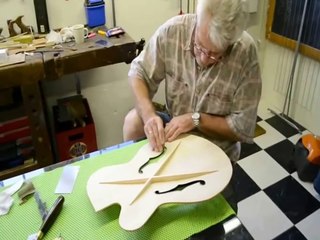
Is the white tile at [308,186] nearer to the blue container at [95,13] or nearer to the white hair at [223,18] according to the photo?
the white hair at [223,18]

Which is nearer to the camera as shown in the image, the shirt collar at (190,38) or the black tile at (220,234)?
the black tile at (220,234)

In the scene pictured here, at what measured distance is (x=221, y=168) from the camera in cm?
84

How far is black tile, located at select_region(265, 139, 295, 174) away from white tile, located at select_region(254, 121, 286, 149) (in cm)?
3

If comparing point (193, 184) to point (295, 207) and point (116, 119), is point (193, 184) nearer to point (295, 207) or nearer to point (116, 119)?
point (295, 207)

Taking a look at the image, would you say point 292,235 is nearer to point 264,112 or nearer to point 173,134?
point 173,134

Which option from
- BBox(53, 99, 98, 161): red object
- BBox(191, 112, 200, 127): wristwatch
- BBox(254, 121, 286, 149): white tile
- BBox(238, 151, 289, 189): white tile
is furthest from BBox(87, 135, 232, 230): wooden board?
BBox(254, 121, 286, 149): white tile

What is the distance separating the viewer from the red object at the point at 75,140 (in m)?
→ 1.89

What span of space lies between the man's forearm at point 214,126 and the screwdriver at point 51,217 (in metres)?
A: 0.56

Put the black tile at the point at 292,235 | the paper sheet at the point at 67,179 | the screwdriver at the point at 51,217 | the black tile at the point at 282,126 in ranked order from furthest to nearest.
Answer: the black tile at the point at 282,126
the black tile at the point at 292,235
the paper sheet at the point at 67,179
the screwdriver at the point at 51,217

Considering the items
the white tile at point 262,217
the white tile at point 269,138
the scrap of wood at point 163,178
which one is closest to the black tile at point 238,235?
the scrap of wood at point 163,178

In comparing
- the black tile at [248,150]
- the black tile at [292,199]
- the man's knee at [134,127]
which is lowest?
the black tile at [292,199]

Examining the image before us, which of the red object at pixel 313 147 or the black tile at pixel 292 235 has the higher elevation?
the red object at pixel 313 147

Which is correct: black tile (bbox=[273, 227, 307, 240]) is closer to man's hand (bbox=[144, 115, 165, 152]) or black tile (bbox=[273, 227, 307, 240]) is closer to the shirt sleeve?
the shirt sleeve

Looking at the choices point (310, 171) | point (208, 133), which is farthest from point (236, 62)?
point (310, 171)
